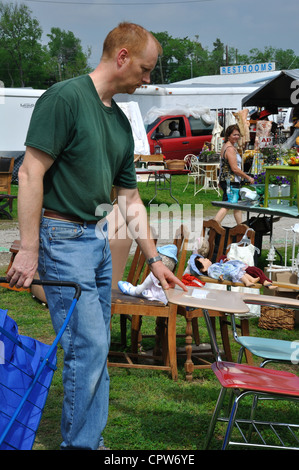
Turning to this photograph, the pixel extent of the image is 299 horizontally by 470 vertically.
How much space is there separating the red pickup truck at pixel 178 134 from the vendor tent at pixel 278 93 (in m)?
8.29

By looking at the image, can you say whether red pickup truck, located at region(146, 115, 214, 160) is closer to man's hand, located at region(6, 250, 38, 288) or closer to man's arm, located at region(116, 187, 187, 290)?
man's arm, located at region(116, 187, 187, 290)

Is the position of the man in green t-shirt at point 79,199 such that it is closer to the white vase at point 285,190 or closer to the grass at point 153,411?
the grass at point 153,411

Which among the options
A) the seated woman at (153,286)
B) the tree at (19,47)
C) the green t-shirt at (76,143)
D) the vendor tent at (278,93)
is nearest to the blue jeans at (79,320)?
the green t-shirt at (76,143)

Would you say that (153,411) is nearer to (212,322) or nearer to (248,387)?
(212,322)

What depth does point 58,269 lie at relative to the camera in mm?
2615

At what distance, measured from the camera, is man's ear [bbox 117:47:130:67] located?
8.48 feet

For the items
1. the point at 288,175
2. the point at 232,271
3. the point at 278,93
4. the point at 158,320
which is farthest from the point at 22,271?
the point at 278,93

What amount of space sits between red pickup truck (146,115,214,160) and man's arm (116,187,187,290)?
1652 centimetres

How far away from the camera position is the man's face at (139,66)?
260 cm

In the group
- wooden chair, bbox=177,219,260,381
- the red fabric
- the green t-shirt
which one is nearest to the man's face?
the green t-shirt

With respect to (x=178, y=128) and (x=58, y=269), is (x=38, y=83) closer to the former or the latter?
(x=178, y=128)

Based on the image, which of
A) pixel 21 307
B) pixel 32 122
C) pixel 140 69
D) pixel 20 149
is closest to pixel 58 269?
pixel 32 122

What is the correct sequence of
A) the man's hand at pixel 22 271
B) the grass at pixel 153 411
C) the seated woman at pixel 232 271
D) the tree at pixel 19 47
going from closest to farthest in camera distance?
the man's hand at pixel 22 271, the grass at pixel 153 411, the seated woman at pixel 232 271, the tree at pixel 19 47

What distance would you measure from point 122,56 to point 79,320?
111cm
